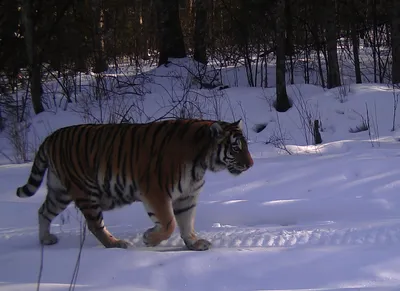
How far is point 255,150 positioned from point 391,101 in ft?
14.2

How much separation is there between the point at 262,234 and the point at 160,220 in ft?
2.88

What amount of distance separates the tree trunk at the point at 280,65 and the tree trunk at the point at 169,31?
4805mm

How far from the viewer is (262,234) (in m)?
4.93

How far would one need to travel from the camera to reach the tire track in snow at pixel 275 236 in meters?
4.62

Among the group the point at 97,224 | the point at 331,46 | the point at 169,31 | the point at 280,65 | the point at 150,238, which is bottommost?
the point at 150,238

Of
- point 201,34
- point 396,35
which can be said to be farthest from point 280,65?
point 201,34

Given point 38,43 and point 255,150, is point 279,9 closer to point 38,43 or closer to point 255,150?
point 255,150

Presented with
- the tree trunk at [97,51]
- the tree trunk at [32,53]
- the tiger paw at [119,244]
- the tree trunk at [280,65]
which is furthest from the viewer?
the tree trunk at [97,51]

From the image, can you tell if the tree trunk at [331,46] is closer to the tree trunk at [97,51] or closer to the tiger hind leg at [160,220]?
the tree trunk at [97,51]

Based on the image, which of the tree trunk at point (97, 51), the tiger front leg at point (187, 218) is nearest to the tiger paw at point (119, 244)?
the tiger front leg at point (187, 218)

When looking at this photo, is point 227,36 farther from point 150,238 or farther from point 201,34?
point 150,238

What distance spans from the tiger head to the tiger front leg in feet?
1.21

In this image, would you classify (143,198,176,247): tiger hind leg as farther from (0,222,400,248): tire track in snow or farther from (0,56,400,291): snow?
(0,222,400,248): tire track in snow

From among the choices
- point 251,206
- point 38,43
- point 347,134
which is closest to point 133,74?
point 38,43
